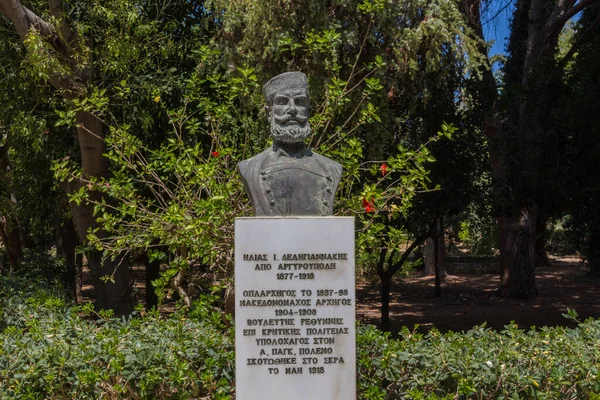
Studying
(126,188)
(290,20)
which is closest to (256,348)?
(126,188)

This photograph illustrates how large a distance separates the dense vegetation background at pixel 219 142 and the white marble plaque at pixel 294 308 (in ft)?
1.89

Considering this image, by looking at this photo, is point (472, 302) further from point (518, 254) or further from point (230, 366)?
point (230, 366)

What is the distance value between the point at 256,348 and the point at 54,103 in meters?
6.01

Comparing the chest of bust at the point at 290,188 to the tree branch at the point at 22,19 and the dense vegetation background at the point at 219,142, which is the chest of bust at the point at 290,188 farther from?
the tree branch at the point at 22,19

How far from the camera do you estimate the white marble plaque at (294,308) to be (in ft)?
16.4

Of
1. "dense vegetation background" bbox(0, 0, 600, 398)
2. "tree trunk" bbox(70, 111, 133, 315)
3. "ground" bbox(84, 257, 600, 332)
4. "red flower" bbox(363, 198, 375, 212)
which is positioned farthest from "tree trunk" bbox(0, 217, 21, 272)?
"red flower" bbox(363, 198, 375, 212)

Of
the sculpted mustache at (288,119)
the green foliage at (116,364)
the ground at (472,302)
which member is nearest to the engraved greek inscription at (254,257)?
the sculpted mustache at (288,119)

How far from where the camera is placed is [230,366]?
5918 millimetres

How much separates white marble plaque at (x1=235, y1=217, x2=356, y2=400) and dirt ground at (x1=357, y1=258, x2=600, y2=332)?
29.9ft

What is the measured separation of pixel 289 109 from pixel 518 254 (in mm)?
13718

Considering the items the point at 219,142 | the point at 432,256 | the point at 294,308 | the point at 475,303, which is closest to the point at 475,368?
the point at 294,308

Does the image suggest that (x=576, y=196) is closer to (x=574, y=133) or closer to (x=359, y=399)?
(x=574, y=133)

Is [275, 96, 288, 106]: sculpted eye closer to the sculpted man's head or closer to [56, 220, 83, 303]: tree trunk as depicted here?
the sculpted man's head

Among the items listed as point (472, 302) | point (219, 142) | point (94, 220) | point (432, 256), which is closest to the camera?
point (219, 142)
